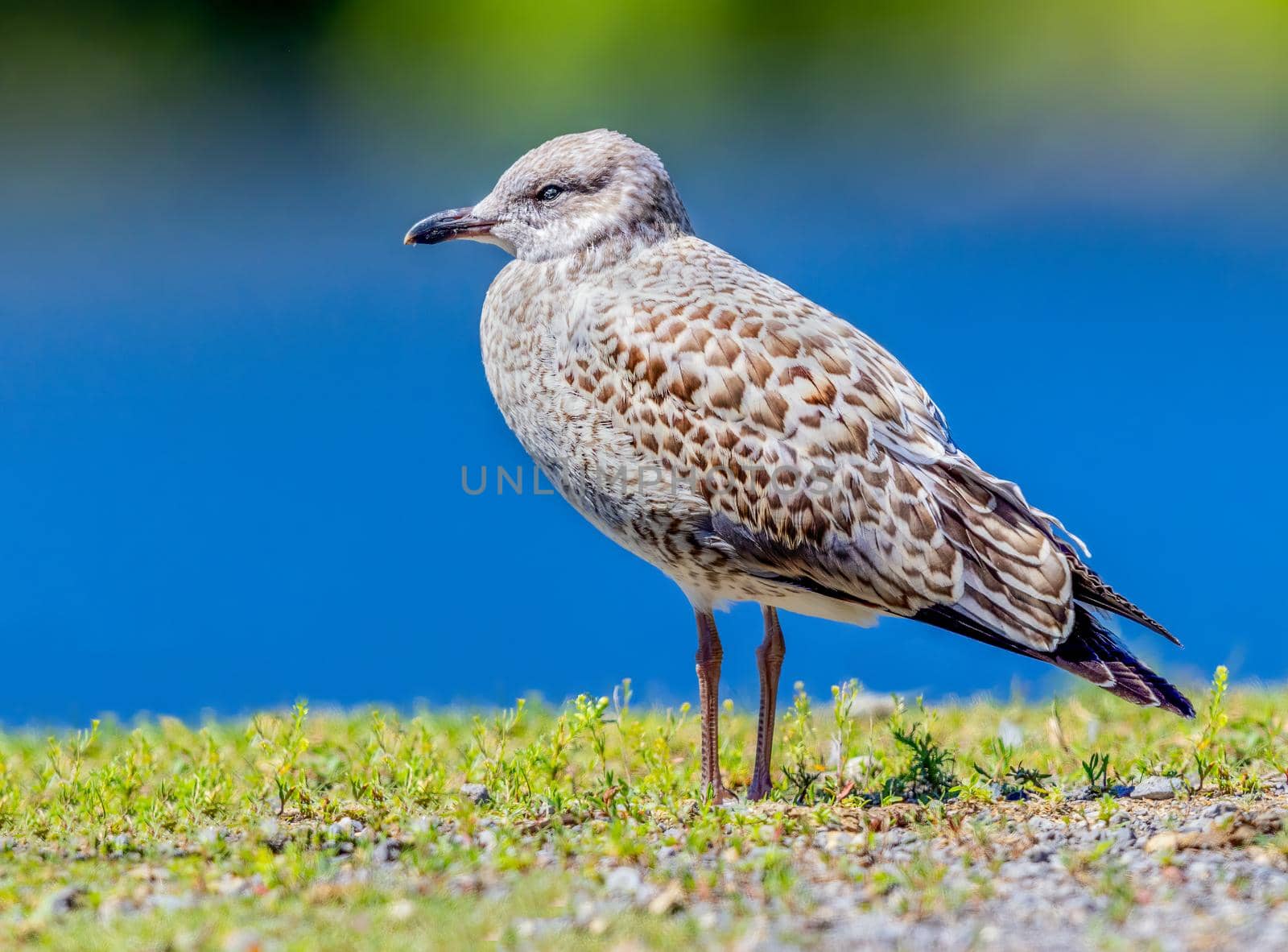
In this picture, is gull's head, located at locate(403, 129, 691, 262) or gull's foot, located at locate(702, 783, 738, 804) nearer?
gull's foot, located at locate(702, 783, 738, 804)

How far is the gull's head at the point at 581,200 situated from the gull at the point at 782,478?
49 centimetres

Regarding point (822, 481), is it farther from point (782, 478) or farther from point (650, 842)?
point (650, 842)

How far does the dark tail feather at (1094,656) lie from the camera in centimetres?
593

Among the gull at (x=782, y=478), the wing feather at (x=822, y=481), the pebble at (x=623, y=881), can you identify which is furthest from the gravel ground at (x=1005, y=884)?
the wing feather at (x=822, y=481)

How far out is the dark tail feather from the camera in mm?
5934

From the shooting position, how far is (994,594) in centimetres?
605

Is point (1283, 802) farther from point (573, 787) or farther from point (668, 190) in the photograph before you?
point (668, 190)

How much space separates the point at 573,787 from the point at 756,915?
2591mm

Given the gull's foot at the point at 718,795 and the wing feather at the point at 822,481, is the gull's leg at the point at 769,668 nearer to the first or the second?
the gull's foot at the point at 718,795

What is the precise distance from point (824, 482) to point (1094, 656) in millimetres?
1453

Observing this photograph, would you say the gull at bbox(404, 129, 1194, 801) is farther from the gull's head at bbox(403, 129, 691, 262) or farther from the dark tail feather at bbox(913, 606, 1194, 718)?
the gull's head at bbox(403, 129, 691, 262)

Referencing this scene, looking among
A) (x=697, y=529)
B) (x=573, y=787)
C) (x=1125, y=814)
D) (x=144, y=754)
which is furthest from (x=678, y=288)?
(x=144, y=754)

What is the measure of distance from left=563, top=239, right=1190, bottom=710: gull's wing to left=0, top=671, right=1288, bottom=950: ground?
0.77 meters

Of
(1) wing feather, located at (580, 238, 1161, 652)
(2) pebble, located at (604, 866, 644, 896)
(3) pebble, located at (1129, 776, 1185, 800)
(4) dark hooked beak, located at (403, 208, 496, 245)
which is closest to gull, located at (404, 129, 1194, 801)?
(1) wing feather, located at (580, 238, 1161, 652)
